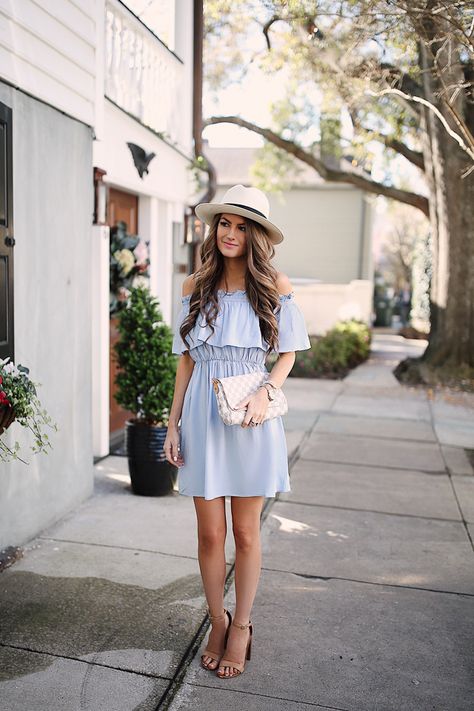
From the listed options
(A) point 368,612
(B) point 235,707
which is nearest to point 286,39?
(A) point 368,612

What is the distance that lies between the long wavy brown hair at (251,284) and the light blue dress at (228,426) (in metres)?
0.03

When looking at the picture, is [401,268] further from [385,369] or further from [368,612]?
[368,612]

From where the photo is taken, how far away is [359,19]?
6363mm

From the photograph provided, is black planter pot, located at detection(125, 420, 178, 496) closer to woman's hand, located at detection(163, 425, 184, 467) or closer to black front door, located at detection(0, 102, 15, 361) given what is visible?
black front door, located at detection(0, 102, 15, 361)

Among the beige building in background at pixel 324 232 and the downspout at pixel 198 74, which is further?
the beige building in background at pixel 324 232

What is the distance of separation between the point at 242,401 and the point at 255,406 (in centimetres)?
5

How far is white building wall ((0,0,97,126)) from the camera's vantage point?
3.76 meters

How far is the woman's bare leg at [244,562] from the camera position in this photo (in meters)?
2.90

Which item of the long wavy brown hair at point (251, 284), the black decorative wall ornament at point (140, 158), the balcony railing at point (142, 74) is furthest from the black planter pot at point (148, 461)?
the balcony railing at point (142, 74)

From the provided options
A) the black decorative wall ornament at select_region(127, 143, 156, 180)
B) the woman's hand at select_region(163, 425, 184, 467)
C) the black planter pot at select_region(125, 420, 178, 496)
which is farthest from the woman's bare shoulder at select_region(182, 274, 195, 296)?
the black decorative wall ornament at select_region(127, 143, 156, 180)

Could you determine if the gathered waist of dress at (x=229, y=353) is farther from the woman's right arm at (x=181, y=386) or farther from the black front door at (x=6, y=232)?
the black front door at (x=6, y=232)

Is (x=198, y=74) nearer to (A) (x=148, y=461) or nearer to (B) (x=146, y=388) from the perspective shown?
(B) (x=146, y=388)

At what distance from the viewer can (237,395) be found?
9.17 feet

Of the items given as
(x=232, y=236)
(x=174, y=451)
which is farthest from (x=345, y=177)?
(x=174, y=451)
